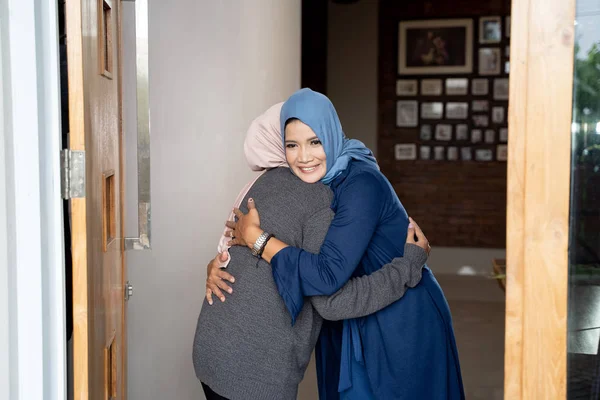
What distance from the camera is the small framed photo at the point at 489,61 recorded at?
24.6 ft

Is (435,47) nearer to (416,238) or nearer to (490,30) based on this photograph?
(490,30)

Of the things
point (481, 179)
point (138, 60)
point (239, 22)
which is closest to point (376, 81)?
point (481, 179)

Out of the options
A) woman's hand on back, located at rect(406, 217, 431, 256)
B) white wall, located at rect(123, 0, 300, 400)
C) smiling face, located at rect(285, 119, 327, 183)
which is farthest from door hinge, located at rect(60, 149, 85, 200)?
white wall, located at rect(123, 0, 300, 400)

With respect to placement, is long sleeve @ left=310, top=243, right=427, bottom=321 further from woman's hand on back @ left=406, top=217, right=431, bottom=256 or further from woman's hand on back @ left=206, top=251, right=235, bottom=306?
woman's hand on back @ left=206, top=251, right=235, bottom=306

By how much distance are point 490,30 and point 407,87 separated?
3.64 feet

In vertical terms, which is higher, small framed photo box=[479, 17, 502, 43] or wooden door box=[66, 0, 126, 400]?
small framed photo box=[479, 17, 502, 43]

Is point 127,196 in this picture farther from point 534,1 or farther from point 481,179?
point 481,179

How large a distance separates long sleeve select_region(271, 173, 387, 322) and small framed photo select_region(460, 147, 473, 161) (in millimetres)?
6057

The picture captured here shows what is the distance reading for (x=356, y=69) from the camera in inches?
310

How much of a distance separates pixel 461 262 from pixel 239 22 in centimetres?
527

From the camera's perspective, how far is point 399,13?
7699 millimetres

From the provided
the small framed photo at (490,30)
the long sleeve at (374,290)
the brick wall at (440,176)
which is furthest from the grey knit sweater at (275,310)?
the small framed photo at (490,30)

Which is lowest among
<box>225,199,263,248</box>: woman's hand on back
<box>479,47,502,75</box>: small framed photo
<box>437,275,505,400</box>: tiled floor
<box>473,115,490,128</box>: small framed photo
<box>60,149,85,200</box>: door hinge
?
<box>437,275,505,400</box>: tiled floor

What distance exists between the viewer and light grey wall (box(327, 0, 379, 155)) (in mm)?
7820
